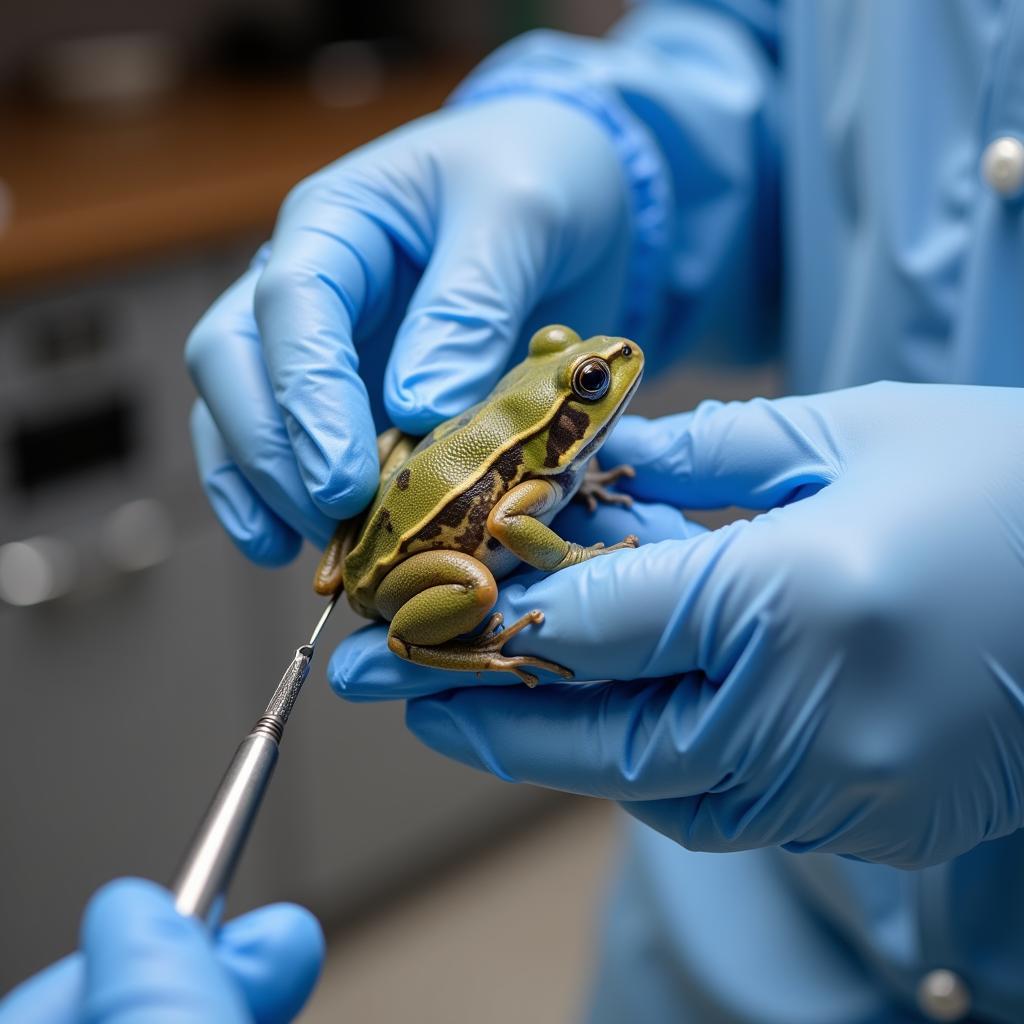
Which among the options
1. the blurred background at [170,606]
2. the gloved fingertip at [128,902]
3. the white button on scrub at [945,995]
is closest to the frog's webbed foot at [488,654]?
the gloved fingertip at [128,902]

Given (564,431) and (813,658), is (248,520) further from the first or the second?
(813,658)

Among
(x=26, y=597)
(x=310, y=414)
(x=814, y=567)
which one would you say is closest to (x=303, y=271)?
(x=310, y=414)

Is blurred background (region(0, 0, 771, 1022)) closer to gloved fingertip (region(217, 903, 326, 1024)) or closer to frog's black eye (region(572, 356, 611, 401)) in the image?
frog's black eye (region(572, 356, 611, 401))

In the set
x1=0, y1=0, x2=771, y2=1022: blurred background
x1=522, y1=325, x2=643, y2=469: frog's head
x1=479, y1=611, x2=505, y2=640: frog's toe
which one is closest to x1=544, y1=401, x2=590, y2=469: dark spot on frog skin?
x1=522, y1=325, x2=643, y2=469: frog's head

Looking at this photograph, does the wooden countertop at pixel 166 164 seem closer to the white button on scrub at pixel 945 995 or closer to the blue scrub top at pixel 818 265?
the blue scrub top at pixel 818 265

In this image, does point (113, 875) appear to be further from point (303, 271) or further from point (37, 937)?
point (303, 271)
